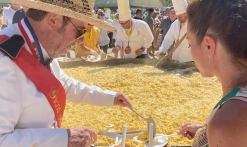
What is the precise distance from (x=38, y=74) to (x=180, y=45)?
174 inches

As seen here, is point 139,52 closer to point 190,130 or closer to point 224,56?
point 190,130

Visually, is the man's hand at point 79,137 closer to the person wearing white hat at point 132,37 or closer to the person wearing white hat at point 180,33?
the person wearing white hat at point 180,33

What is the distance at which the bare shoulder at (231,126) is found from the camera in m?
0.97

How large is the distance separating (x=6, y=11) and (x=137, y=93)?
4.73 m

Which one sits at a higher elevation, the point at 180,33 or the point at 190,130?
the point at 190,130

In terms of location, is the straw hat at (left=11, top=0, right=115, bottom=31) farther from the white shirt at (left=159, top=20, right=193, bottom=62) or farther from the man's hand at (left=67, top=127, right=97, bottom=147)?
the white shirt at (left=159, top=20, right=193, bottom=62)

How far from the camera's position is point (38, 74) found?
1501mm

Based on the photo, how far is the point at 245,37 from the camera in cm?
106

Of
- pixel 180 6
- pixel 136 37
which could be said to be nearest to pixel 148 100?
pixel 180 6

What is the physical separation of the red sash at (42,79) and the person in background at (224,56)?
78 centimetres

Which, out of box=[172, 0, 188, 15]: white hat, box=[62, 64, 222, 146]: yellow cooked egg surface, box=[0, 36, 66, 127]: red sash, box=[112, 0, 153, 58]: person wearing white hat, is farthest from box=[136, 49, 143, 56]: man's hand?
box=[0, 36, 66, 127]: red sash

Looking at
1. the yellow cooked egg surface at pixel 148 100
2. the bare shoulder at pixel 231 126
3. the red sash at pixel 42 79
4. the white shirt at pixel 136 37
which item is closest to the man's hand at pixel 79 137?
the red sash at pixel 42 79

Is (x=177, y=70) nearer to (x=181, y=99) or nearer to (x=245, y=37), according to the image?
(x=181, y=99)

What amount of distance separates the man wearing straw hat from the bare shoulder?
2.38 feet
